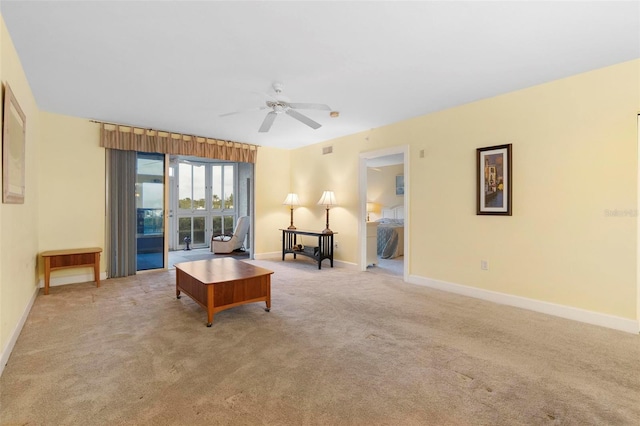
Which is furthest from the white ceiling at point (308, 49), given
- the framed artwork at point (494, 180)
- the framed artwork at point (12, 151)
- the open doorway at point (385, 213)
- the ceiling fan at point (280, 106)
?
the open doorway at point (385, 213)

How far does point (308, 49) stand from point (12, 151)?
2.43 metres

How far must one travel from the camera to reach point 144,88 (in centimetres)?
344

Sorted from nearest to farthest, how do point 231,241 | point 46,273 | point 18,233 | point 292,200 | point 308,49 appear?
point 308,49, point 18,233, point 46,273, point 292,200, point 231,241

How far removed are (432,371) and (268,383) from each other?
3.61 feet

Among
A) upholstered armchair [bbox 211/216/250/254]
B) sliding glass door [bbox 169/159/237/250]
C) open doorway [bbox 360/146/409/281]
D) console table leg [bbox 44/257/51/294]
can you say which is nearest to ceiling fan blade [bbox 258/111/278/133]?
open doorway [bbox 360/146/409/281]

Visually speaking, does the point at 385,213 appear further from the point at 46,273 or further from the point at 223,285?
the point at 46,273

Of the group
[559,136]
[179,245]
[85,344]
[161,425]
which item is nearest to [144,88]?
[85,344]

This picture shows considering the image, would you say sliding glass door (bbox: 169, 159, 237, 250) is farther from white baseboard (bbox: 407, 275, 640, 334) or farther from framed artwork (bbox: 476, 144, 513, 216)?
framed artwork (bbox: 476, 144, 513, 216)

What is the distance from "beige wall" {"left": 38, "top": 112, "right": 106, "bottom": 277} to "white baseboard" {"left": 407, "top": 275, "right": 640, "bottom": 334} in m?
4.94

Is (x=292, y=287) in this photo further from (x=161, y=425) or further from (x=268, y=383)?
(x=161, y=425)

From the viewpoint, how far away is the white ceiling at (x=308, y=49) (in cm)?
211

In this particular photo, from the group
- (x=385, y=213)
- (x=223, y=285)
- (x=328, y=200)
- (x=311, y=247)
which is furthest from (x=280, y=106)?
(x=385, y=213)

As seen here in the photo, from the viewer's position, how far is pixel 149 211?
5336 mm

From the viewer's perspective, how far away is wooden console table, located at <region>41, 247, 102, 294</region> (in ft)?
12.9
